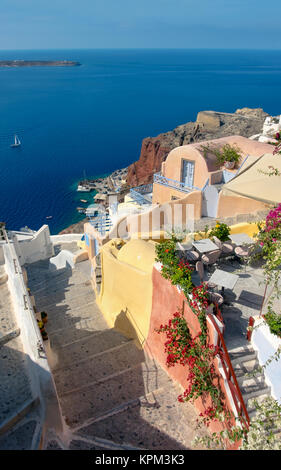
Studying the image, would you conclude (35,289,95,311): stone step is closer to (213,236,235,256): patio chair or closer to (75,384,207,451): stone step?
(75,384,207,451): stone step

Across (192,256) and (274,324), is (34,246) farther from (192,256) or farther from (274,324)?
(274,324)

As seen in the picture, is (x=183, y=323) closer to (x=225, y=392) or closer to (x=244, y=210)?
(x=225, y=392)

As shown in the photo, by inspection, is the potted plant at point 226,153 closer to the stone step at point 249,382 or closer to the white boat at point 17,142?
the stone step at point 249,382

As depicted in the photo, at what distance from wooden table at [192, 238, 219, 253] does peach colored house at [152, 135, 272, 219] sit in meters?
5.69

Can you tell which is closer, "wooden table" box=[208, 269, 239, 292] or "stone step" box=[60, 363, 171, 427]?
"wooden table" box=[208, 269, 239, 292]

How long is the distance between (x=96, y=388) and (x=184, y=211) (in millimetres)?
8893

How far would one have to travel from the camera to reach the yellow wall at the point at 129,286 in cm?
979

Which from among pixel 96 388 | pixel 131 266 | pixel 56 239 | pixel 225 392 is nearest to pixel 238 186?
pixel 131 266

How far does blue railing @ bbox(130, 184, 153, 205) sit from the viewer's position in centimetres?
1939

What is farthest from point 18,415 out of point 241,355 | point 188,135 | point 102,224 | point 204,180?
point 188,135

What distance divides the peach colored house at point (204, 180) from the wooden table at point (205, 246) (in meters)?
5.69

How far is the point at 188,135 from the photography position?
6875 cm

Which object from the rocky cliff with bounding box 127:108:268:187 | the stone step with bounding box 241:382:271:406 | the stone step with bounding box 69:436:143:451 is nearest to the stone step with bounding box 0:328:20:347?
the stone step with bounding box 69:436:143:451

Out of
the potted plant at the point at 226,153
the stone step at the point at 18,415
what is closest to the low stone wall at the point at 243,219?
the potted plant at the point at 226,153
